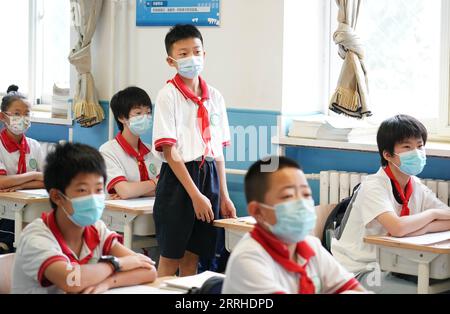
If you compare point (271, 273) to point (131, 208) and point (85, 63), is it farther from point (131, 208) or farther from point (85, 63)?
point (85, 63)

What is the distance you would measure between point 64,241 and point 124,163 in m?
2.17

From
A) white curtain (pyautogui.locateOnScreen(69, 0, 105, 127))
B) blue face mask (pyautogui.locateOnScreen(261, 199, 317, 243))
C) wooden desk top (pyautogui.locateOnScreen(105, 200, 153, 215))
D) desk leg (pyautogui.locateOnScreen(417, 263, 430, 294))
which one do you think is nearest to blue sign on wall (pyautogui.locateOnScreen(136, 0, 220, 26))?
white curtain (pyautogui.locateOnScreen(69, 0, 105, 127))

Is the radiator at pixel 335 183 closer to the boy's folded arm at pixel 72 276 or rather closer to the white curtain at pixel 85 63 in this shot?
the white curtain at pixel 85 63

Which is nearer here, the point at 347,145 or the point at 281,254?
the point at 281,254

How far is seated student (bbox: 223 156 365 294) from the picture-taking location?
7.63ft

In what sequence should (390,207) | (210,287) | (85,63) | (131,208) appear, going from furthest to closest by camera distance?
(85,63) < (131,208) < (390,207) < (210,287)

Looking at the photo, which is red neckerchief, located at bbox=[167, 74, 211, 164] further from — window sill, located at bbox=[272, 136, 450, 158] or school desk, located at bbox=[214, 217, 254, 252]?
window sill, located at bbox=[272, 136, 450, 158]

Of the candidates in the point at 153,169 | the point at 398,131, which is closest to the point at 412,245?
the point at 398,131

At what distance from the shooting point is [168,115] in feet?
13.8

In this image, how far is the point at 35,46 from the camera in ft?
23.5

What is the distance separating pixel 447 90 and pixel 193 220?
5.53 ft

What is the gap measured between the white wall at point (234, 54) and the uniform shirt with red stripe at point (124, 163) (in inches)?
27.4

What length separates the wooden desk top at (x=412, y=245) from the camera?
3.49 meters

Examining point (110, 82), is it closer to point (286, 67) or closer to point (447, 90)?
point (286, 67)
